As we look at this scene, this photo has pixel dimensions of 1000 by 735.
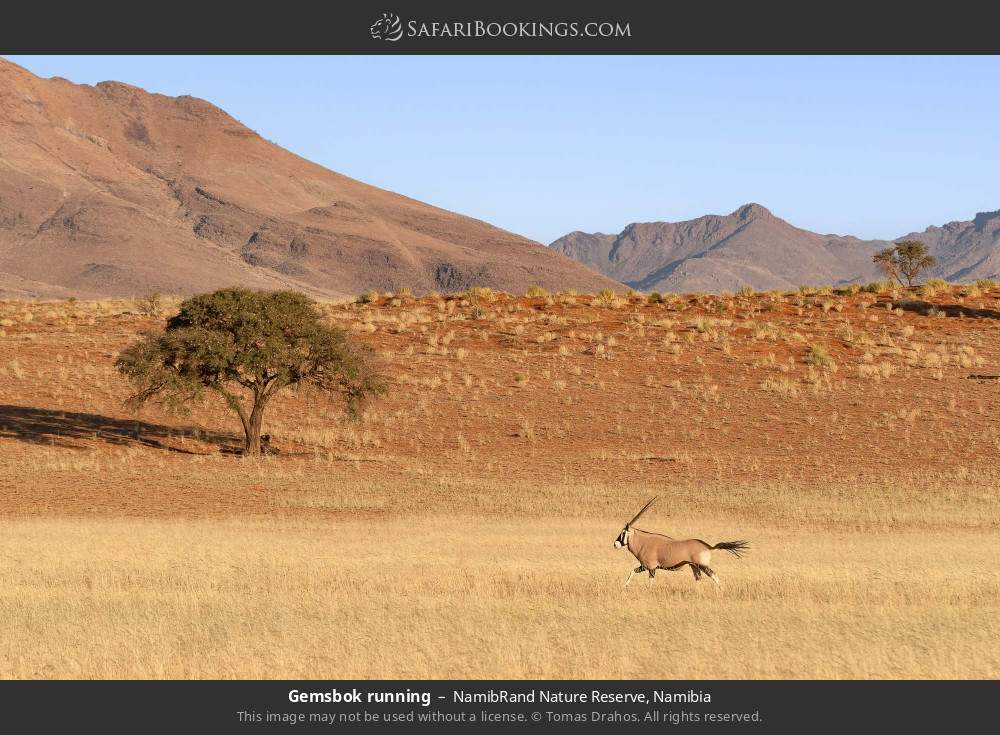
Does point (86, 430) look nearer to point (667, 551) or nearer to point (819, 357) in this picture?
point (667, 551)

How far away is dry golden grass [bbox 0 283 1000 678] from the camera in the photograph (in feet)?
43.0

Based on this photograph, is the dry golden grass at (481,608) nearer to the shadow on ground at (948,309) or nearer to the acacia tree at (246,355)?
the acacia tree at (246,355)

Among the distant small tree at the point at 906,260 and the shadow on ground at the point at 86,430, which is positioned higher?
the distant small tree at the point at 906,260

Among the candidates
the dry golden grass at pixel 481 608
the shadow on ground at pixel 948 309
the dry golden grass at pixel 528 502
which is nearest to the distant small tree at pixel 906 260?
the shadow on ground at pixel 948 309

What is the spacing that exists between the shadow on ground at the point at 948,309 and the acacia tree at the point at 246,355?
3300 centimetres

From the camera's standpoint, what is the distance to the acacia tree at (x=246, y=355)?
Answer: 31.4 metres

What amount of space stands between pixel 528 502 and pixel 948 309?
37.5m

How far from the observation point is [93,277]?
197375mm

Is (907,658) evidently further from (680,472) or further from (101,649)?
(680,472)

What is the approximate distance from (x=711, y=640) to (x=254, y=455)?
20.7 metres

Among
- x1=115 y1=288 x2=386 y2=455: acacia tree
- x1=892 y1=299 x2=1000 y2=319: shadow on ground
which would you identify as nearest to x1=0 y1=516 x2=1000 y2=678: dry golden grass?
x1=115 y1=288 x2=386 y2=455: acacia tree

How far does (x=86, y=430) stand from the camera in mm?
34125

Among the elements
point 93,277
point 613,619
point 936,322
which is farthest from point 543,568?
point 93,277

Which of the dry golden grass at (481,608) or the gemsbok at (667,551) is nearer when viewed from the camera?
the dry golden grass at (481,608)
